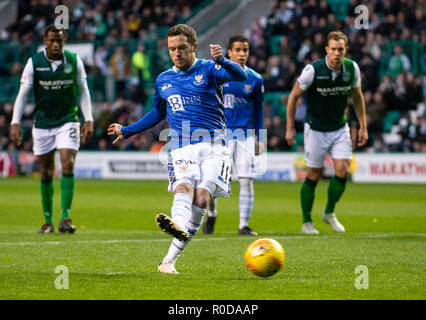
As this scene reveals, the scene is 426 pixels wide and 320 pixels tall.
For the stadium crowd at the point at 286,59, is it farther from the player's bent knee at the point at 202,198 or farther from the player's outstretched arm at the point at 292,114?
the player's bent knee at the point at 202,198

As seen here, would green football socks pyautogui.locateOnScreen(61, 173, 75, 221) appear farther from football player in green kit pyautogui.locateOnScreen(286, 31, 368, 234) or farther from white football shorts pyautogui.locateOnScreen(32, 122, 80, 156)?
football player in green kit pyautogui.locateOnScreen(286, 31, 368, 234)

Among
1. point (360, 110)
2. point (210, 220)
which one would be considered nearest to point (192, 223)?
point (210, 220)

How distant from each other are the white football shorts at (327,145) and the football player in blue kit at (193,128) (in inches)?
152

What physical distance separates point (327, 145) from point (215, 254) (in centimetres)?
318

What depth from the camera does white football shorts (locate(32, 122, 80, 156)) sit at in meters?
10.3

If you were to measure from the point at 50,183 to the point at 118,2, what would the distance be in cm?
2183

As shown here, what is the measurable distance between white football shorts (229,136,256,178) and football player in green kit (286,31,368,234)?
644mm

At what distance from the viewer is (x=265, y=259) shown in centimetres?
626

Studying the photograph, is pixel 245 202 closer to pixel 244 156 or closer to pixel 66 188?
pixel 244 156

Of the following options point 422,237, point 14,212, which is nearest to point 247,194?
point 422,237

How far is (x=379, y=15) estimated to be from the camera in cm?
2550

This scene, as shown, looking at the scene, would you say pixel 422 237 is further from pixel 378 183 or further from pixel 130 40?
pixel 130 40

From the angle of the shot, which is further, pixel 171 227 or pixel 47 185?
pixel 47 185

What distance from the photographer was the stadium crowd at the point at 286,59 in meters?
22.9
